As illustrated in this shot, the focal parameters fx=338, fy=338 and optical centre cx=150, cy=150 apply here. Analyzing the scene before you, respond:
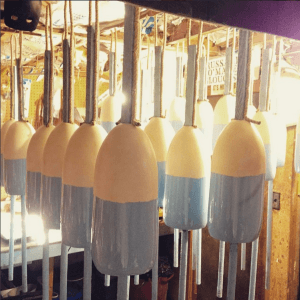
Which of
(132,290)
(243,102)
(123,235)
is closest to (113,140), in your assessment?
(123,235)

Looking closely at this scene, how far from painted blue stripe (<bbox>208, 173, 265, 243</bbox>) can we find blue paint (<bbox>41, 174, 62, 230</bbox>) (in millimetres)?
253

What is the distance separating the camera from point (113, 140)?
16.0 inches

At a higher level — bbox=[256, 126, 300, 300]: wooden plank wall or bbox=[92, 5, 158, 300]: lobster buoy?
bbox=[92, 5, 158, 300]: lobster buoy

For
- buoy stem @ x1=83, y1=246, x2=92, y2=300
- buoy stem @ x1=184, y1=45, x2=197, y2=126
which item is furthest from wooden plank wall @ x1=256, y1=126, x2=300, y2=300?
buoy stem @ x1=83, y1=246, x2=92, y2=300

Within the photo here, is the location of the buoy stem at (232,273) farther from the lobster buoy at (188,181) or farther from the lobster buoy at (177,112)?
the lobster buoy at (177,112)

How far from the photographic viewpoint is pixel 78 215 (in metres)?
0.48

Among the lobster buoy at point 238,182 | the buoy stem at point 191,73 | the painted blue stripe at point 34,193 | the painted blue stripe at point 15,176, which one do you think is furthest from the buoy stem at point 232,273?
the painted blue stripe at point 15,176

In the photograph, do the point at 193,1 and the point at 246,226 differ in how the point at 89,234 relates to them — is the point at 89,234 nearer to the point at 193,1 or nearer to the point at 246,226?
the point at 246,226

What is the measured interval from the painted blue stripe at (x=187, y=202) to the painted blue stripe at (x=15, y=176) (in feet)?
→ 1.21

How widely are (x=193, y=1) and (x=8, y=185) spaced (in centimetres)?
58

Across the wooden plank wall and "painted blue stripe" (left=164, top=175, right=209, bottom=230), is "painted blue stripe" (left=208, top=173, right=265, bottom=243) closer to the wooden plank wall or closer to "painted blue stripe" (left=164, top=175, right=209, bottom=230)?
"painted blue stripe" (left=164, top=175, right=209, bottom=230)

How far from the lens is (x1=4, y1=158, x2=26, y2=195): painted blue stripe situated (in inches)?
29.1

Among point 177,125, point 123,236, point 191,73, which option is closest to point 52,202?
point 123,236

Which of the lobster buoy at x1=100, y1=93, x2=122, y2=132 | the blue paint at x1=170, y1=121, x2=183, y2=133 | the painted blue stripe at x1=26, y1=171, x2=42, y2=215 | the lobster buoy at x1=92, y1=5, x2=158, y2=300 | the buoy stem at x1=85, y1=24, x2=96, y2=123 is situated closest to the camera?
the lobster buoy at x1=92, y1=5, x2=158, y2=300
